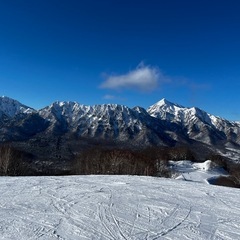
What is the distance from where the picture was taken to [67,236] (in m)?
10.1

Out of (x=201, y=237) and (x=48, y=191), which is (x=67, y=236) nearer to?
(x=201, y=237)

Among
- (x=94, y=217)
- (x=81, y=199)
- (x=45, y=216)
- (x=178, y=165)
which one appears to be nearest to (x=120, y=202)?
(x=81, y=199)

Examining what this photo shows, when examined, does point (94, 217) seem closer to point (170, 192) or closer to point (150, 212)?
point (150, 212)

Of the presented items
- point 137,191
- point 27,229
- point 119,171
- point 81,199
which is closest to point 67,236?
point 27,229

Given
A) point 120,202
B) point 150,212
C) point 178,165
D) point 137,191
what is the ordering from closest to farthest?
point 150,212 → point 120,202 → point 137,191 → point 178,165

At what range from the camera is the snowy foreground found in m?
10.6

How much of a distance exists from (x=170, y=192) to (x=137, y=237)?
366 inches

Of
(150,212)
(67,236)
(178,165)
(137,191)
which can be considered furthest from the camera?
(178,165)

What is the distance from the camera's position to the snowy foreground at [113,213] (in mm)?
10625

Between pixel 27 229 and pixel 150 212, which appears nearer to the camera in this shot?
pixel 27 229

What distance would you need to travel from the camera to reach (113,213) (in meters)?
13.1

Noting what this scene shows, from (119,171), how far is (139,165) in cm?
527

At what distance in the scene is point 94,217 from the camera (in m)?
12.4

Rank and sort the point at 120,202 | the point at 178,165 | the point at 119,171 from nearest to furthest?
1. the point at 120,202
2. the point at 119,171
3. the point at 178,165
